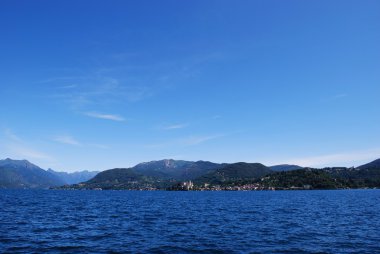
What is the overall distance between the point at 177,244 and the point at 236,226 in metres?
21.3

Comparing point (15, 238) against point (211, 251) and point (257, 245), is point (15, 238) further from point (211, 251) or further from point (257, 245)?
point (257, 245)

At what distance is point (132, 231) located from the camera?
55.9 meters

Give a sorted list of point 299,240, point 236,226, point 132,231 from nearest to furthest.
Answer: point 299,240, point 132,231, point 236,226

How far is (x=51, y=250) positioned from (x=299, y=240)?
3467 cm

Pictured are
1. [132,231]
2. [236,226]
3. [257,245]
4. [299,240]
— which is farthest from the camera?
[236,226]

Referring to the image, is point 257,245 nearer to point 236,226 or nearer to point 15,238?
point 236,226

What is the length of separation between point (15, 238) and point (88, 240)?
36.9 feet

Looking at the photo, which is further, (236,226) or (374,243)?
(236,226)

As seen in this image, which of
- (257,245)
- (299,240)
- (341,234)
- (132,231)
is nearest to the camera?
(257,245)

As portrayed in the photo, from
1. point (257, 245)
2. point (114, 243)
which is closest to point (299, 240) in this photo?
point (257, 245)

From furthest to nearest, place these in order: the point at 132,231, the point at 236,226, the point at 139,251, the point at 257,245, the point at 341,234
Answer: the point at 236,226 → the point at 132,231 → the point at 341,234 → the point at 257,245 → the point at 139,251

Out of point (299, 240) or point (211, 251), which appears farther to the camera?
point (299, 240)

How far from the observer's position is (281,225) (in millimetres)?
63281

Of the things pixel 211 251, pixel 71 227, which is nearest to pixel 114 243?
pixel 211 251
